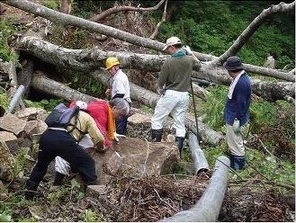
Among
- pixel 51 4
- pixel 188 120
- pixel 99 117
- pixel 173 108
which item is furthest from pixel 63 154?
pixel 51 4

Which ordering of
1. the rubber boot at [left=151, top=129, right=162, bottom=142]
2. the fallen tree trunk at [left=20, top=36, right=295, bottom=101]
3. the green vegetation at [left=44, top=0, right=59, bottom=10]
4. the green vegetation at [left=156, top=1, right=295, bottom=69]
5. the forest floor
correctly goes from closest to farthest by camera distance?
1. the forest floor
2. the fallen tree trunk at [left=20, top=36, right=295, bottom=101]
3. the rubber boot at [left=151, top=129, right=162, bottom=142]
4. the green vegetation at [left=44, top=0, right=59, bottom=10]
5. the green vegetation at [left=156, top=1, right=295, bottom=69]

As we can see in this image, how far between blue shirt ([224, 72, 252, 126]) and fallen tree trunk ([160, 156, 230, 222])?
1316 mm

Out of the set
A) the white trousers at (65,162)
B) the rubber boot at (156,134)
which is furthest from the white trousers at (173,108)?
the white trousers at (65,162)

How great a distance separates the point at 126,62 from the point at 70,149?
4.05 metres

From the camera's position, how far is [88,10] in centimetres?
1709

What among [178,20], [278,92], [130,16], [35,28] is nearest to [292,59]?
[178,20]

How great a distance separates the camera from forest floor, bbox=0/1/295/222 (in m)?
5.62

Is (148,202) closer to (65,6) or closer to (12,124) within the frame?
(12,124)

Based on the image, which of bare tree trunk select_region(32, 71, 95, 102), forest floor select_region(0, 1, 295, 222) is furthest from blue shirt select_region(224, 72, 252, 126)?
bare tree trunk select_region(32, 71, 95, 102)

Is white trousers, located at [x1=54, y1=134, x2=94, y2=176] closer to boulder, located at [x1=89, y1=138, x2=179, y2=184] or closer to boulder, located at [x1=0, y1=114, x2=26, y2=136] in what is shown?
boulder, located at [x1=89, y1=138, x2=179, y2=184]

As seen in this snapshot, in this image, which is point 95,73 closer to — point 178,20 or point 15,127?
point 15,127

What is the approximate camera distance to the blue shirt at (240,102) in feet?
24.3

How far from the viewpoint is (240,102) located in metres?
7.50

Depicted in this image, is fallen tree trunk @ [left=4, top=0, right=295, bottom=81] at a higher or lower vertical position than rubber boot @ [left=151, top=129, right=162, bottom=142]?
higher
